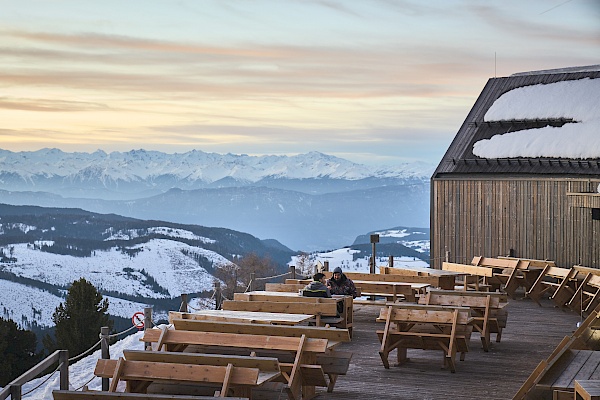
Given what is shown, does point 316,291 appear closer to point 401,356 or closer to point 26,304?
point 401,356

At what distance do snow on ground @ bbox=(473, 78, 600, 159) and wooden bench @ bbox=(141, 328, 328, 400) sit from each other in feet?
63.6

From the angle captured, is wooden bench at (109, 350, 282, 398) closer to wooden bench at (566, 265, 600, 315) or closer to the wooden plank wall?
wooden bench at (566, 265, 600, 315)

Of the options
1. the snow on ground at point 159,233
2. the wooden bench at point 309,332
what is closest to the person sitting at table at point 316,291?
the wooden bench at point 309,332

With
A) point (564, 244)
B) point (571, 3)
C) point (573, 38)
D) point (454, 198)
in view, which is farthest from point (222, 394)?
point (573, 38)

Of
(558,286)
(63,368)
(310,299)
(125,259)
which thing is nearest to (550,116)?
(558,286)

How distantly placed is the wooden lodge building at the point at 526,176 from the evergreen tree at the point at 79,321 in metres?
34.4

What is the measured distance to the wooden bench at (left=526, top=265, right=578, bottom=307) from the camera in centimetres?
2228

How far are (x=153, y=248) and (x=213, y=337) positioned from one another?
6592 inches

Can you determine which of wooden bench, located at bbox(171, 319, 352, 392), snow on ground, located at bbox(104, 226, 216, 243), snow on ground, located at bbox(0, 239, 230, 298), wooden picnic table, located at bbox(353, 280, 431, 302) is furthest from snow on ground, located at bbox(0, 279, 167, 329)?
wooden bench, located at bbox(171, 319, 352, 392)

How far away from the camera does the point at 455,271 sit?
23.9 meters

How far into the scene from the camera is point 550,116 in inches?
1230

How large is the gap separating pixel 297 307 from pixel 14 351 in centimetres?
4210

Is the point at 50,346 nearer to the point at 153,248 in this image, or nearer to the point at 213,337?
the point at 213,337

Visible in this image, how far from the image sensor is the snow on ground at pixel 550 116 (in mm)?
29922
